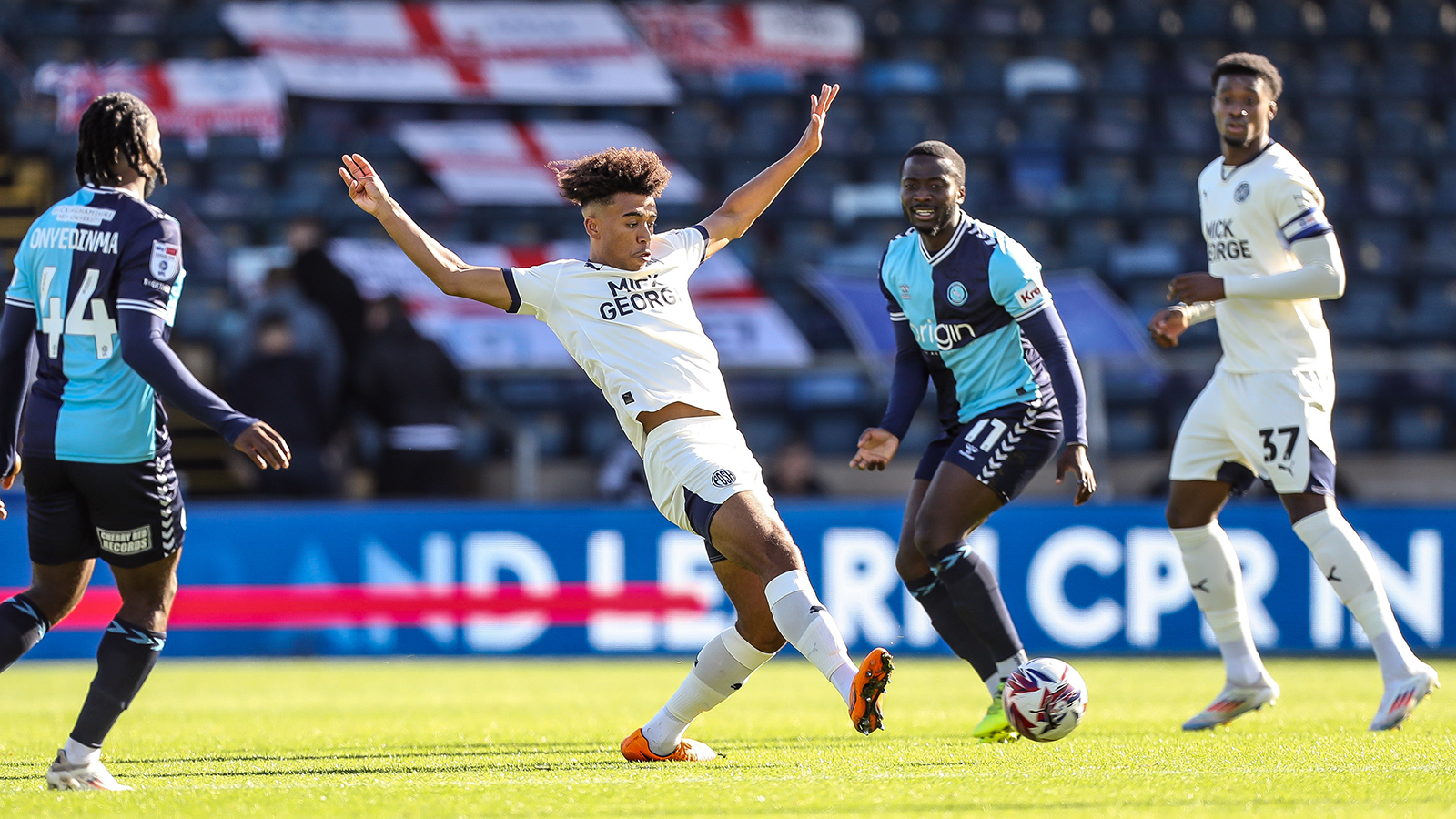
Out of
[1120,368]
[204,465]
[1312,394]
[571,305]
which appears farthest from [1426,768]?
[204,465]

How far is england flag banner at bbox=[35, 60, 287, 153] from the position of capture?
1441cm

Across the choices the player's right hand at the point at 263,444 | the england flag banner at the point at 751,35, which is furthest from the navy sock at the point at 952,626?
the england flag banner at the point at 751,35

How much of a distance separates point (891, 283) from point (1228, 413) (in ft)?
4.50

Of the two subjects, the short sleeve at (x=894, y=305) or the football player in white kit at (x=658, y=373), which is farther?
the short sleeve at (x=894, y=305)

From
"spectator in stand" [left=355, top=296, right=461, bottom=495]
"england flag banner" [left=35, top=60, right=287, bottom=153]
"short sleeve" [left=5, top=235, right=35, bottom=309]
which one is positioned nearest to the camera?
"short sleeve" [left=5, top=235, right=35, bottom=309]

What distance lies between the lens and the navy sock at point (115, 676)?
4.60 meters

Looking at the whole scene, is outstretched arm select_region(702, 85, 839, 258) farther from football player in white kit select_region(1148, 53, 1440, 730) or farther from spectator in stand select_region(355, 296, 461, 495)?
spectator in stand select_region(355, 296, 461, 495)

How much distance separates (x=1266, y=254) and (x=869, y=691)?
2.62 m

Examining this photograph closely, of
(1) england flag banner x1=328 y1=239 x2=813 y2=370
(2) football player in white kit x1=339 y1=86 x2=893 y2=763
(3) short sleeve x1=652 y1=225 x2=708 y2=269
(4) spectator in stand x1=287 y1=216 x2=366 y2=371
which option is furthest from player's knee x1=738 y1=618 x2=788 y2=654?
(4) spectator in stand x1=287 y1=216 x2=366 y2=371

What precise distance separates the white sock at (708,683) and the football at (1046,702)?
2.73 feet

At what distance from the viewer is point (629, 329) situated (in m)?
5.00

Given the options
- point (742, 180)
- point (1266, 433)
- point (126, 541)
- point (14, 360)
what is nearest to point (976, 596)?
point (1266, 433)

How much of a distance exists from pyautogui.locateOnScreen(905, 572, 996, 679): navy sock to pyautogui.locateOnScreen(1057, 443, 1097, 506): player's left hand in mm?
686

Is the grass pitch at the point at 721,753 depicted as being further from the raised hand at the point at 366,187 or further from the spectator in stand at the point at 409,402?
the spectator in stand at the point at 409,402
